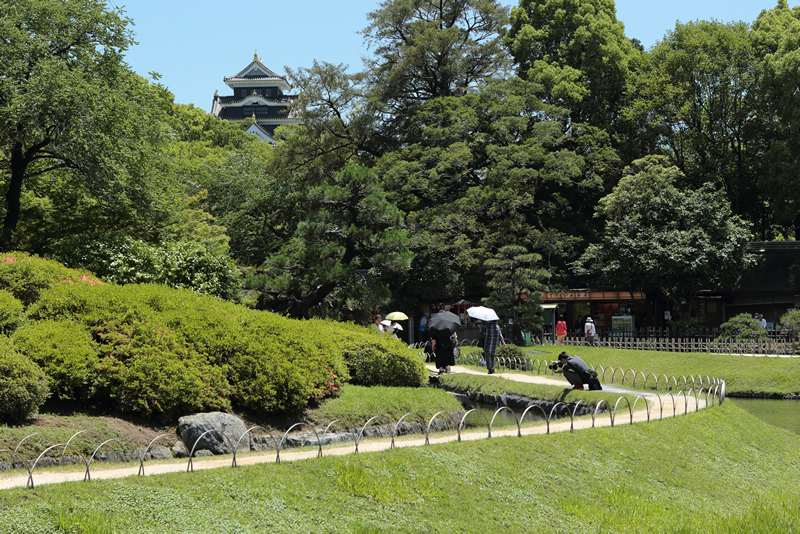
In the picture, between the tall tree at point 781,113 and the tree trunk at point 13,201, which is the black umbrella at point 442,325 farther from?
the tall tree at point 781,113

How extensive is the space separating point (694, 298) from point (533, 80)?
44.4ft

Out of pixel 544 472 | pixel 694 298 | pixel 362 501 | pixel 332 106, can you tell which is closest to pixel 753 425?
pixel 544 472

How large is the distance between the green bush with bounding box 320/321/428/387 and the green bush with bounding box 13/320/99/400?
18.0 feet

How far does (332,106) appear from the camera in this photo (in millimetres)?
32219

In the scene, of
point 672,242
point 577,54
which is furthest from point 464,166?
point 577,54

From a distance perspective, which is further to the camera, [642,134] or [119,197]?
[642,134]

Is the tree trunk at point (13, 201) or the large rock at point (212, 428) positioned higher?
the tree trunk at point (13, 201)

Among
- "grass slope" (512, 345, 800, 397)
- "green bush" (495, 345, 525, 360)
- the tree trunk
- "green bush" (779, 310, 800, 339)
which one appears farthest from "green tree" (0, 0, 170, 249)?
"green bush" (779, 310, 800, 339)

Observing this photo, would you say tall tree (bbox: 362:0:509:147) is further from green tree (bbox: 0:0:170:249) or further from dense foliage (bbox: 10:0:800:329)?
green tree (bbox: 0:0:170:249)

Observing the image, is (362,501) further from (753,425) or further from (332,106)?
(332,106)

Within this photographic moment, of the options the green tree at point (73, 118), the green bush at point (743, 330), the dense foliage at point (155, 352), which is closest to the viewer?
the dense foliage at point (155, 352)

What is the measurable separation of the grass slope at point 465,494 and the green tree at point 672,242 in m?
17.3

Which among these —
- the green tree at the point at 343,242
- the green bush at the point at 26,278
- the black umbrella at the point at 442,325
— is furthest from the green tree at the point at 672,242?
the green bush at the point at 26,278

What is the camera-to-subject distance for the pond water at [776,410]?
53.3 ft
